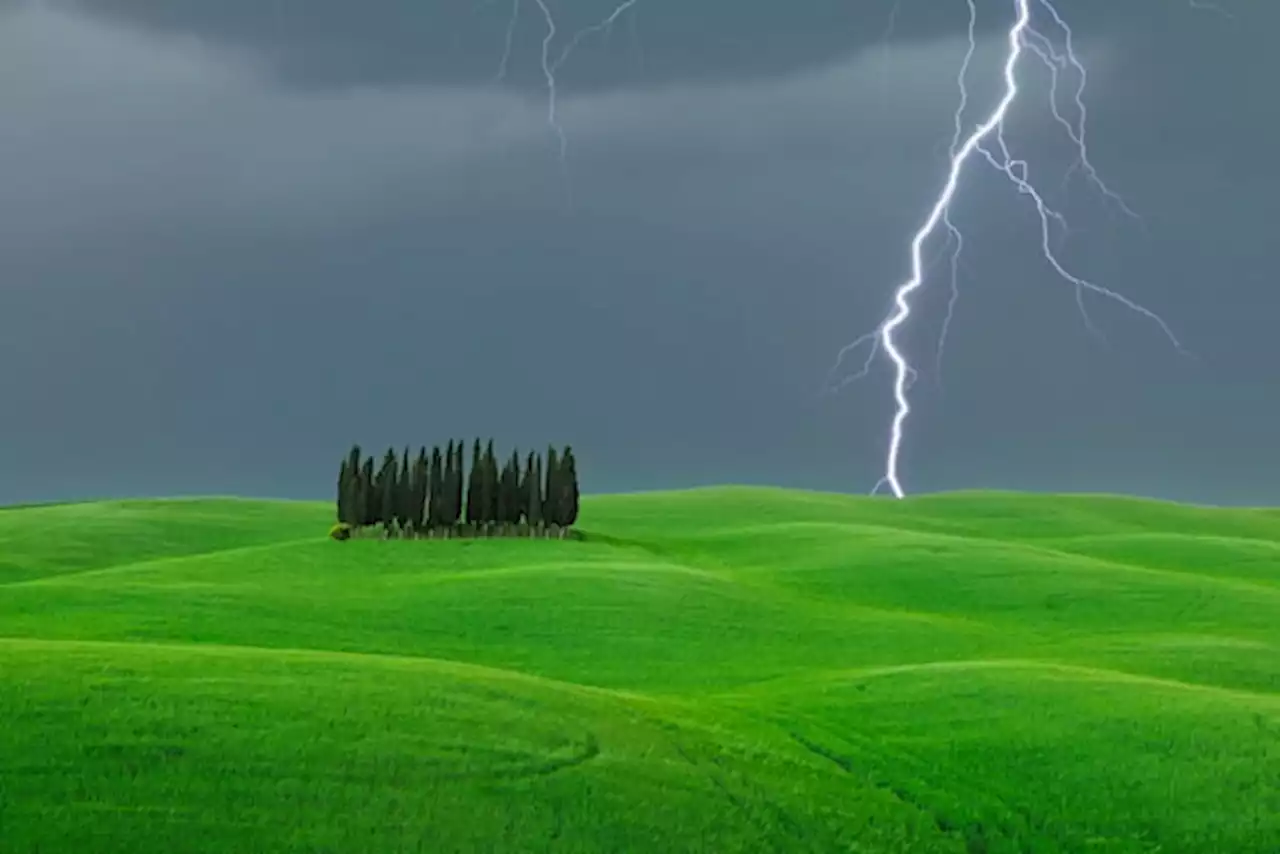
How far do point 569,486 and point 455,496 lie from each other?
4.08 m

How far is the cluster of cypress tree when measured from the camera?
Result: 46.6 m

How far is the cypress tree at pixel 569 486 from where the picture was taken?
46656 millimetres

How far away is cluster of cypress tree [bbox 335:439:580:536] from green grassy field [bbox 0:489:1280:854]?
8077 millimetres

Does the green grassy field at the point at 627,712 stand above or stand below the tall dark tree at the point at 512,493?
below

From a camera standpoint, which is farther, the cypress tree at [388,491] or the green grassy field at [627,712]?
the cypress tree at [388,491]

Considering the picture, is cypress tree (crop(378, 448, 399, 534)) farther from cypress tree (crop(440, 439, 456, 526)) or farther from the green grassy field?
the green grassy field

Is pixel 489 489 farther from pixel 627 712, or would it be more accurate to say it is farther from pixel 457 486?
pixel 627 712

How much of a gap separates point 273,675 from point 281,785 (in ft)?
12.1

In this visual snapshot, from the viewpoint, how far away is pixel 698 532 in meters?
57.0

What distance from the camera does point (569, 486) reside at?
46.8 m

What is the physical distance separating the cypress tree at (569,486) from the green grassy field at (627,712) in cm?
833

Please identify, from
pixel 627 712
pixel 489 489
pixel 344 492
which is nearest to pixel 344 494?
pixel 344 492

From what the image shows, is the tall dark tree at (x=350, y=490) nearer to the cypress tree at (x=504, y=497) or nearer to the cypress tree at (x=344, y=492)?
the cypress tree at (x=344, y=492)

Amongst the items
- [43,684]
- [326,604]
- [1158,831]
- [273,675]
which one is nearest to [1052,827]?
[1158,831]
